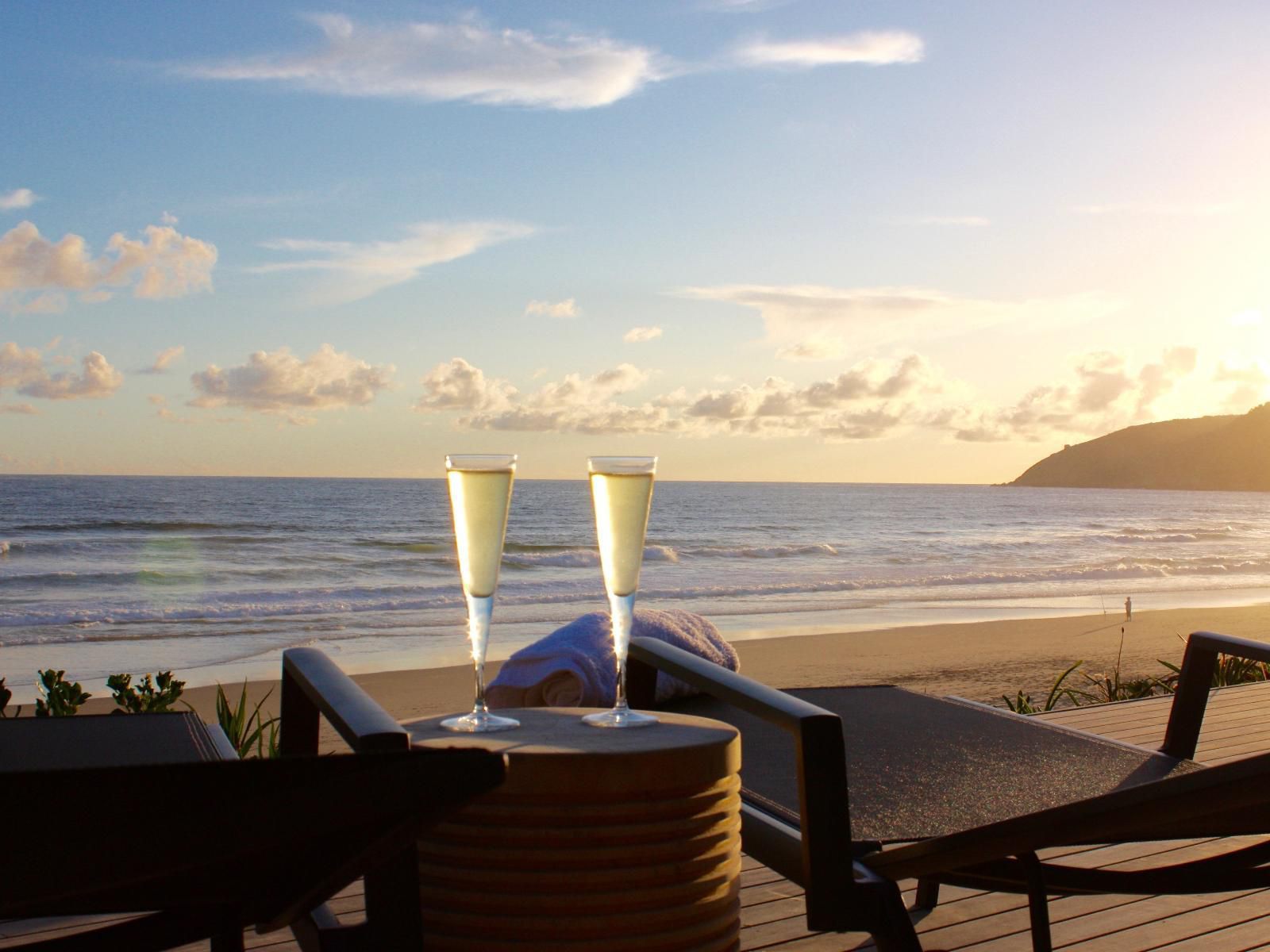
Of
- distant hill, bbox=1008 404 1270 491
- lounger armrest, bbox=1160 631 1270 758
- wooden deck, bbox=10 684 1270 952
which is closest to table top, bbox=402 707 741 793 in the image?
wooden deck, bbox=10 684 1270 952

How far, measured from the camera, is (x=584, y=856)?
1.14m

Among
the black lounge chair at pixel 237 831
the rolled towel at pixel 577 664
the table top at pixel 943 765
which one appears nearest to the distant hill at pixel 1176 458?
the rolled towel at pixel 577 664

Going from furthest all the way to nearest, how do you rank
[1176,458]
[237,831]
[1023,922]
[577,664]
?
[1176,458], [577,664], [1023,922], [237,831]

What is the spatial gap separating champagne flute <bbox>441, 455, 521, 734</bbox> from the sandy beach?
6122mm

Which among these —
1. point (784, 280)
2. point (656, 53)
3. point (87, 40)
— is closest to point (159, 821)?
point (656, 53)

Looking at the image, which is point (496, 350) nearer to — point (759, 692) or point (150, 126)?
point (150, 126)

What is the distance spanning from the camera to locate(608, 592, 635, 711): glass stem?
130 cm

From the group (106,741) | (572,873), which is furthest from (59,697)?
(572,873)

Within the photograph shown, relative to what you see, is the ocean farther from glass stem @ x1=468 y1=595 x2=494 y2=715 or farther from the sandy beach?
glass stem @ x1=468 y1=595 x2=494 y2=715

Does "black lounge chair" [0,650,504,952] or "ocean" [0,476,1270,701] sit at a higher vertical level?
"black lounge chair" [0,650,504,952]

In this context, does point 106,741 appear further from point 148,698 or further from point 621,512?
point 148,698

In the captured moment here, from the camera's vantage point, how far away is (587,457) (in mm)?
1273

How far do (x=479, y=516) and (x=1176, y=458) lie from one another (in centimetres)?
9808

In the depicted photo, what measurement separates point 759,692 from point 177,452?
3702cm
